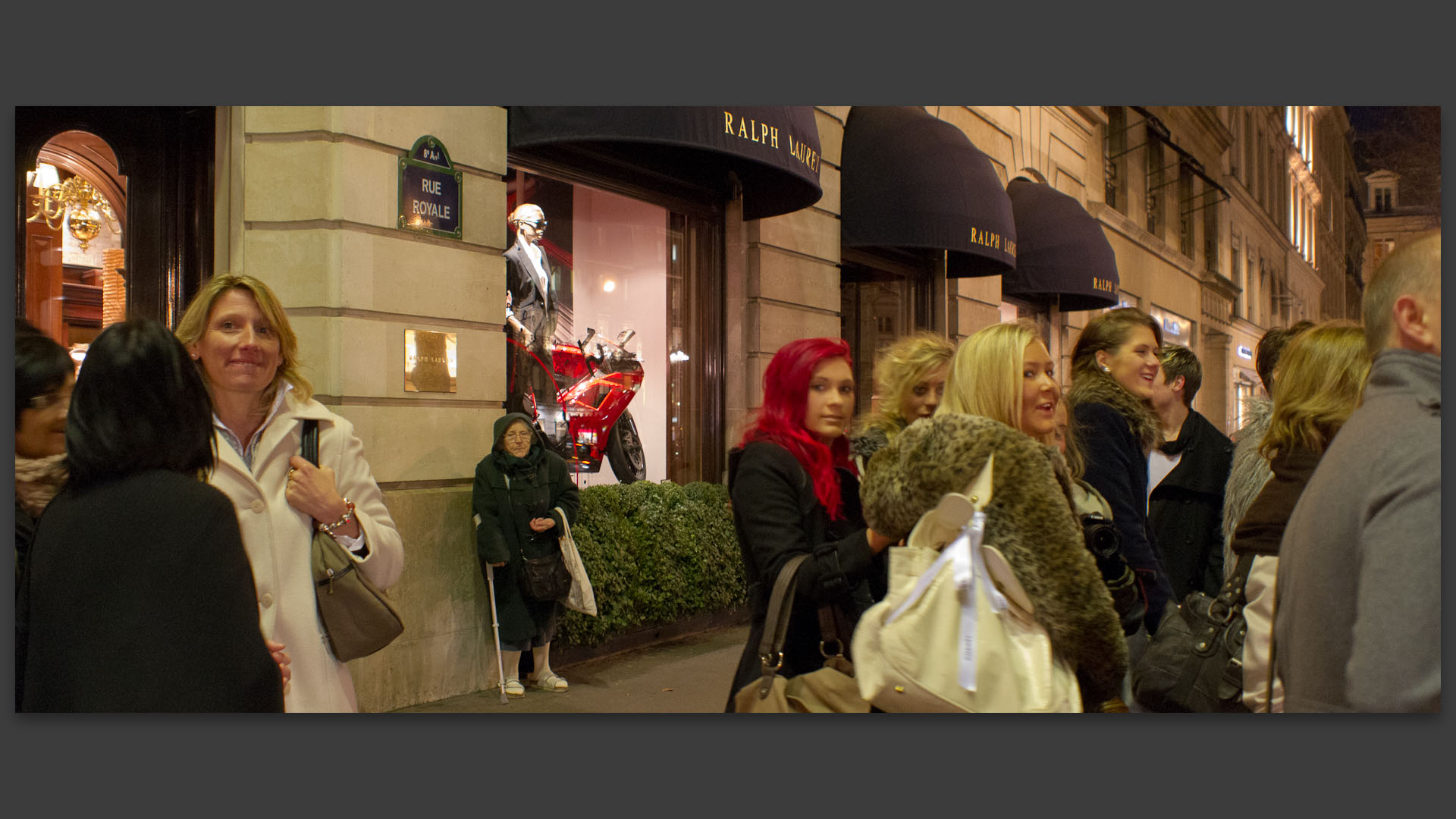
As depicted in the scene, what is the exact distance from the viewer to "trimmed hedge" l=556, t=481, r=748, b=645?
5055 millimetres

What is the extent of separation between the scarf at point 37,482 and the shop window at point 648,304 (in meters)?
2.32

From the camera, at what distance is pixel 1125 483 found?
133 inches

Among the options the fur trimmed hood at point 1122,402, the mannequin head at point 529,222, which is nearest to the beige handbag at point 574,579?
the mannequin head at point 529,222

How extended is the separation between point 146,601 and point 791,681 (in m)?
1.45

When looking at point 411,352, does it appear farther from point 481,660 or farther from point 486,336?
point 481,660

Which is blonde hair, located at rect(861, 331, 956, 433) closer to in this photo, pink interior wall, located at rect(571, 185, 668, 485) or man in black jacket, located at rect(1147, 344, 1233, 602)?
man in black jacket, located at rect(1147, 344, 1233, 602)

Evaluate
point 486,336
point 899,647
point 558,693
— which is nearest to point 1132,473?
point 899,647

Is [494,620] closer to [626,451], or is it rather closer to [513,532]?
[513,532]

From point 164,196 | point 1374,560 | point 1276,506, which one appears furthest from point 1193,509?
point 164,196

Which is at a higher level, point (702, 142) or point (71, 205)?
point (702, 142)

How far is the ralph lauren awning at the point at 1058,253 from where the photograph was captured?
5.40 meters

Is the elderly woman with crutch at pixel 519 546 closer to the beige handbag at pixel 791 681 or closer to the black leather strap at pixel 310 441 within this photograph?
the black leather strap at pixel 310 441

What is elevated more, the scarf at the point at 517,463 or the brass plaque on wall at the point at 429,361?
the brass plaque on wall at the point at 429,361

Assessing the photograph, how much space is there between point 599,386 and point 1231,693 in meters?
3.14
